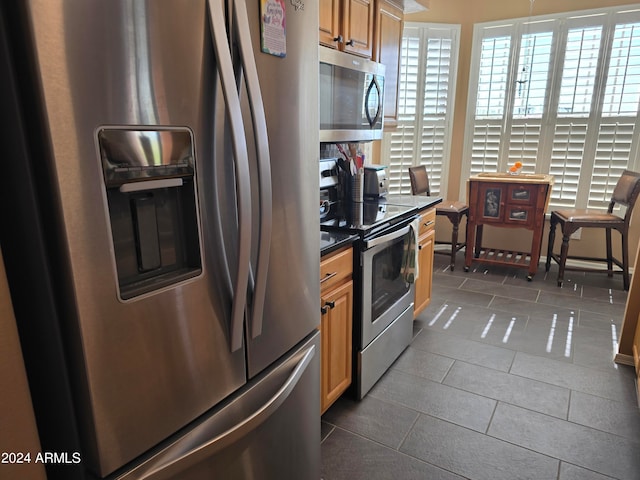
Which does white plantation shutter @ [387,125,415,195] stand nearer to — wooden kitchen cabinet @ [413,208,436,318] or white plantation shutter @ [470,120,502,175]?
white plantation shutter @ [470,120,502,175]

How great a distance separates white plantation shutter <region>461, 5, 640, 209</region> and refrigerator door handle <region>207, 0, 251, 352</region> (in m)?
3.82

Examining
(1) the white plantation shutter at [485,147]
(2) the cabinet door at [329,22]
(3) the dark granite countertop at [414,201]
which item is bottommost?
(3) the dark granite countertop at [414,201]

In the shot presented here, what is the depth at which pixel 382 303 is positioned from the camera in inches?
87.2

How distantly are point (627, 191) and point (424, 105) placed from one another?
1951 millimetres

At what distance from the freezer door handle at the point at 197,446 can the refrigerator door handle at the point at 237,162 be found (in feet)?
0.64

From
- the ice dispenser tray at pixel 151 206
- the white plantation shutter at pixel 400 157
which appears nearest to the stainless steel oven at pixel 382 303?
the ice dispenser tray at pixel 151 206

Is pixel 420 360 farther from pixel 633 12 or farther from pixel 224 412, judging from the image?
pixel 633 12

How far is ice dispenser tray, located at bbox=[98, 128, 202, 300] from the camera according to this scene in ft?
2.47

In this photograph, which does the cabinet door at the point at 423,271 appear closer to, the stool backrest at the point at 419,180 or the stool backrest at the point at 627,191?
the stool backrest at the point at 419,180

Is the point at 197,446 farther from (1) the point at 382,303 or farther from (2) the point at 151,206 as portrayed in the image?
(1) the point at 382,303

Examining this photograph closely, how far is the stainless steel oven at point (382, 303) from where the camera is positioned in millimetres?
1980

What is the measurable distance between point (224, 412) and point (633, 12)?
4524mm

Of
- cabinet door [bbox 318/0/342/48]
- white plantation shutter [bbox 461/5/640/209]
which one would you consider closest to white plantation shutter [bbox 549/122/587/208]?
white plantation shutter [bbox 461/5/640/209]

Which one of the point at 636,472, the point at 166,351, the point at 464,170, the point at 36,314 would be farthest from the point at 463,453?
the point at 464,170
